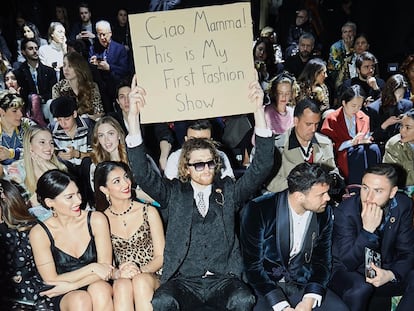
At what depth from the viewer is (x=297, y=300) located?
11.1ft

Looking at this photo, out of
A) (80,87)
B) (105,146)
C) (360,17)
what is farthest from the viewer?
(360,17)

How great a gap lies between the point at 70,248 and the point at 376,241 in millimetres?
1993

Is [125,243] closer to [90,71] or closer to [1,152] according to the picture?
[1,152]

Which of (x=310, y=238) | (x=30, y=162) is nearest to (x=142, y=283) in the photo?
(x=310, y=238)

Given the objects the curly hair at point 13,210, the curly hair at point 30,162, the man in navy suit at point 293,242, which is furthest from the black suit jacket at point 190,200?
the curly hair at point 30,162

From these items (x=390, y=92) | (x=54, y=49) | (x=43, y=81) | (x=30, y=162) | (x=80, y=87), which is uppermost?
(x=54, y=49)

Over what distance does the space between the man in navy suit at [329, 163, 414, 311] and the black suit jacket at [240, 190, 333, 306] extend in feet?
0.40

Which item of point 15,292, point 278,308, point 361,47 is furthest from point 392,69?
point 15,292

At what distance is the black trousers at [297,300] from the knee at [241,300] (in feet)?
0.58

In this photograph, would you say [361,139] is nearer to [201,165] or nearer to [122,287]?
[201,165]

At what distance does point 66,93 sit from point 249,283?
341 centimetres

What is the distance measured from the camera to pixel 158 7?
667 centimetres

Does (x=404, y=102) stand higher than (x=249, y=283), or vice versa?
(x=404, y=102)

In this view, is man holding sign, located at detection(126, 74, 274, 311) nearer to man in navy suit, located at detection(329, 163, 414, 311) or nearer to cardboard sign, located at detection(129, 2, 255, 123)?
cardboard sign, located at detection(129, 2, 255, 123)
